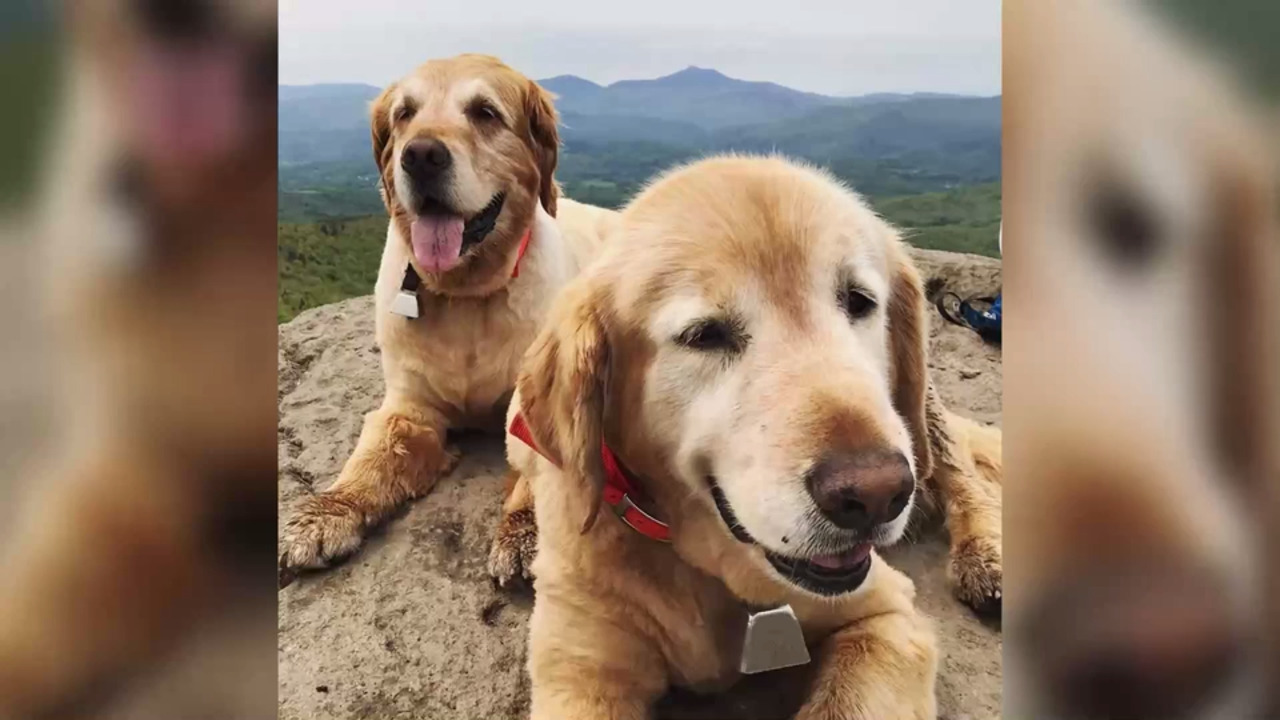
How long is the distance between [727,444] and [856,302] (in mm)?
324

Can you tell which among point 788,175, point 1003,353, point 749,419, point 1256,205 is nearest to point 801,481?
point 749,419

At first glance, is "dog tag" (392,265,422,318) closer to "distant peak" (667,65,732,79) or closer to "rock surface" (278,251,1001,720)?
"rock surface" (278,251,1001,720)

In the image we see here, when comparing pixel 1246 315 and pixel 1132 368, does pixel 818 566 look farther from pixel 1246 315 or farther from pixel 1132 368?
pixel 1246 315

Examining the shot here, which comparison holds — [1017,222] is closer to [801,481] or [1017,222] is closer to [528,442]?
[801,481]

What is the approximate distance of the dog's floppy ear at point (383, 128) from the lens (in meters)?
1.58

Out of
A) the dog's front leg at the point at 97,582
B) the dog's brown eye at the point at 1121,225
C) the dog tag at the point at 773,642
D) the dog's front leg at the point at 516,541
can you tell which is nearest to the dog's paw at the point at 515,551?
the dog's front leg at the point at 516,541

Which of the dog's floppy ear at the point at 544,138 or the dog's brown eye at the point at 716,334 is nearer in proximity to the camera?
the dog's brown eye at the point at 716,334

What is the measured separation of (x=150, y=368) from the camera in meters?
1.58

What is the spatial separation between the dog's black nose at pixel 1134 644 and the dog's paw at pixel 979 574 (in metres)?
0.09

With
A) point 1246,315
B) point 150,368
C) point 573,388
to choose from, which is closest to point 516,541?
point 573,388

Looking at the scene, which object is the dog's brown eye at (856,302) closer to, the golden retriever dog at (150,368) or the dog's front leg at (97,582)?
the golden retriever dog at (150,368)

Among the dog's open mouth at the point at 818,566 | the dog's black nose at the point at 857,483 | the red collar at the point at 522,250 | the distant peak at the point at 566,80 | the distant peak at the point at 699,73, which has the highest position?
the distant peak at the point at 699,73

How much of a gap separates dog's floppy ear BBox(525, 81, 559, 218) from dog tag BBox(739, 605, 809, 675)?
2.74 ft

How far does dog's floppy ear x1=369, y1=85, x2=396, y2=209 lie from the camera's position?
5.19 ft
